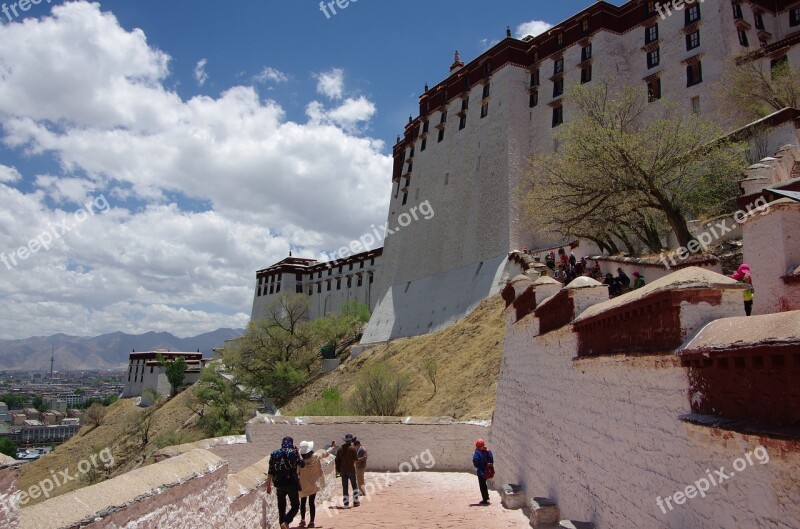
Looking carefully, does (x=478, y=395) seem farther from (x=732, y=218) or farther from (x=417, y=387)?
(x=732, y=218)

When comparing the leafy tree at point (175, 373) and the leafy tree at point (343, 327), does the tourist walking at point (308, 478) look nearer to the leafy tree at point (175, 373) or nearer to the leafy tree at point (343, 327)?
the leafy tree at point (343, 327)

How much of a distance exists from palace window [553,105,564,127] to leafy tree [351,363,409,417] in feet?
56.2

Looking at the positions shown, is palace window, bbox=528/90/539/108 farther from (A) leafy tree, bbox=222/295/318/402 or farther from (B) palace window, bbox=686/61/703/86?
(A) leafy tree, bbox=222/295/318/402

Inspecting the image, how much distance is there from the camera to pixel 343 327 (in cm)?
4147

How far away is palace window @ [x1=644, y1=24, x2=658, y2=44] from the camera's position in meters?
28.8

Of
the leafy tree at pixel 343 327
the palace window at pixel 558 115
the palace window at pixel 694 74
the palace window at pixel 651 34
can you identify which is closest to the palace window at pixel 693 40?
the palace window at pixel 694 74

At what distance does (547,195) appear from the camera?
18234mm

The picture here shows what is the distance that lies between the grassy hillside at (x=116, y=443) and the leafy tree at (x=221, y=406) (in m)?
1.09

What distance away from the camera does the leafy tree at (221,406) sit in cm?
2881

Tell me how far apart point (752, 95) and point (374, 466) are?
21.7 metres

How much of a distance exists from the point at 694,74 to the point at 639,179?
15307 mm

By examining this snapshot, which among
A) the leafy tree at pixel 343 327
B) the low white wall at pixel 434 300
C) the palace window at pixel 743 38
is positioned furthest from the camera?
the leafy tree at pixel 343 327

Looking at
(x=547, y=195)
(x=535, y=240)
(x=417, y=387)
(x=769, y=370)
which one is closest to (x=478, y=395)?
(x=417, y=387)

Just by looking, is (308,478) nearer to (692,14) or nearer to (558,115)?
(558,115)
